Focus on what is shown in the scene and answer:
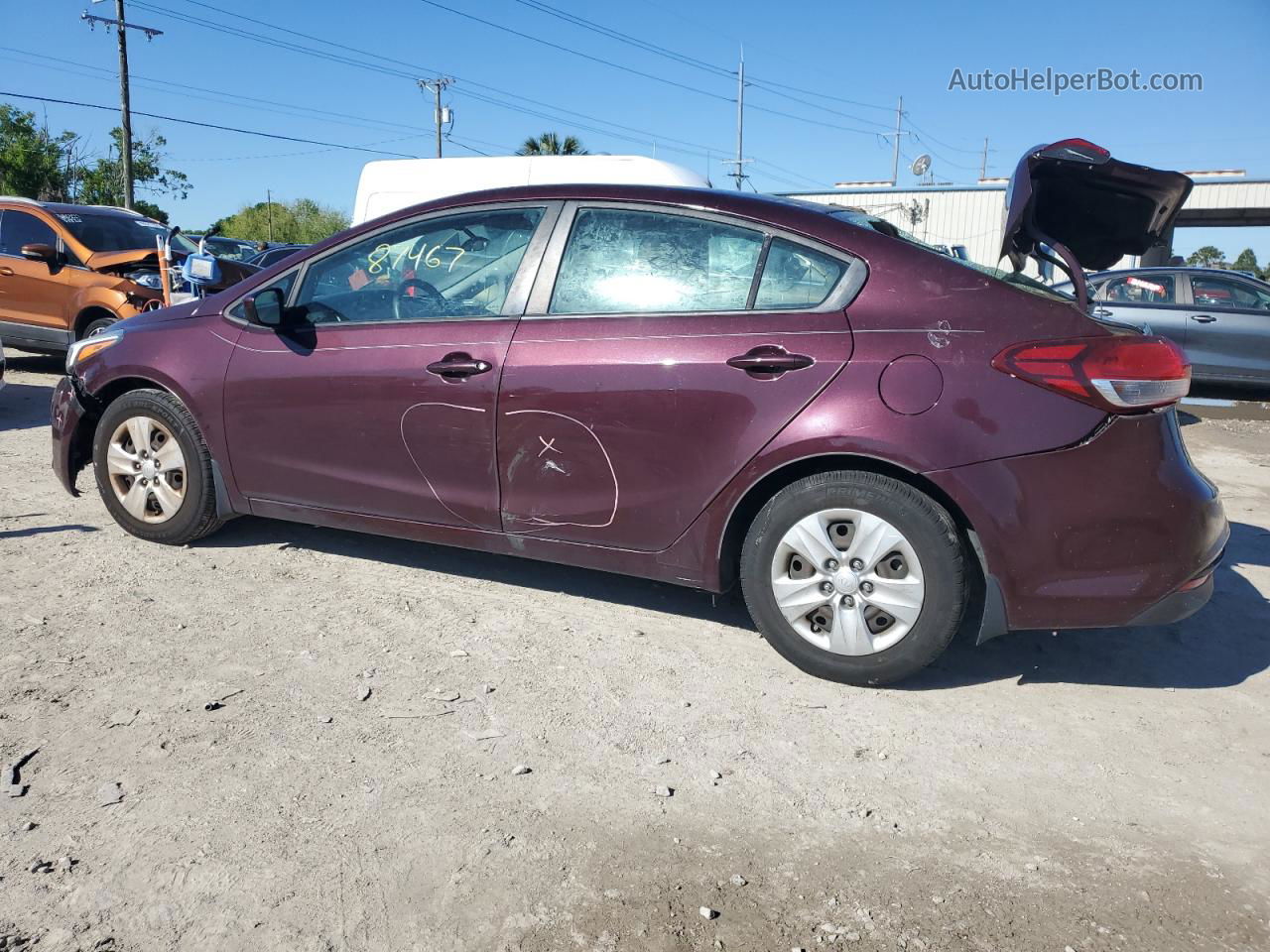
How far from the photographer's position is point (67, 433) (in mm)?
4875

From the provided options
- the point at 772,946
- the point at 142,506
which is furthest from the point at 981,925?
the point at 142,506

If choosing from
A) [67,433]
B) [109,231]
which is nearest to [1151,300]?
[67,433]

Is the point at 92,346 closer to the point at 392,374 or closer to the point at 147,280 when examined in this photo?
the point at 392,374

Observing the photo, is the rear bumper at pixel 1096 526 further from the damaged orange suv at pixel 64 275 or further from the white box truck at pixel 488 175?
the damaged orange suv at pixel 64 275

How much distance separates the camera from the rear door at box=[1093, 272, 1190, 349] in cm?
1159

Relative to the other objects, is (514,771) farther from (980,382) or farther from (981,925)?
(980,382)

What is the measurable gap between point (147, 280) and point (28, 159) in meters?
31.5

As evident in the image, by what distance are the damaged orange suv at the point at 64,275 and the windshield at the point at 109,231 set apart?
10 mm

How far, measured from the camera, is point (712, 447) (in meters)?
3.52

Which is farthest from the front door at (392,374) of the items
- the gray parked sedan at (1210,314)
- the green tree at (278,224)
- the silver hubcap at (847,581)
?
the green tree at (278,224)

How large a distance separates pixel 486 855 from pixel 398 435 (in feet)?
6.57

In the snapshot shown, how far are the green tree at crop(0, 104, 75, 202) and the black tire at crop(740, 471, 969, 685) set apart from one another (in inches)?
1551

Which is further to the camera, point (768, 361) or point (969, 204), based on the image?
point (969, 204)

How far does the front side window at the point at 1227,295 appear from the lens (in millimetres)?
11523
